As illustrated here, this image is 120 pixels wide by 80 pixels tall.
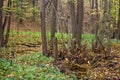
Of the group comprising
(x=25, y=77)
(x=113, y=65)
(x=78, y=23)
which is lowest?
→ (x=113, y=65)

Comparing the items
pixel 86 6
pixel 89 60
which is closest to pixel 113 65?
pixel 89 60

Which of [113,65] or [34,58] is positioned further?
[34,58]

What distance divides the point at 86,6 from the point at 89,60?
1815 inches

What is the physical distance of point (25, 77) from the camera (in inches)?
324

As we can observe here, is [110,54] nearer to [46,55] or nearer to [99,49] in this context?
[99,49]

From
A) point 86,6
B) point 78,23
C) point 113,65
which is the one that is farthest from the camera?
point 86,6

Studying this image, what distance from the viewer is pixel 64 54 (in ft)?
49.4

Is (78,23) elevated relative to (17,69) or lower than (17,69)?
elevated

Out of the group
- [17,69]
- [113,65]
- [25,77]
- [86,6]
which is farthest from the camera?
[86,6]

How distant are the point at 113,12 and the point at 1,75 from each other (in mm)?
22770

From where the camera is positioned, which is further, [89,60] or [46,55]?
[46,55]

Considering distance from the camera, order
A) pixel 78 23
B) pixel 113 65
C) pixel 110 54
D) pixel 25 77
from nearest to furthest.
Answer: pixel 25 77, pixel 113 65, pixel 110 54, pixel 78 23

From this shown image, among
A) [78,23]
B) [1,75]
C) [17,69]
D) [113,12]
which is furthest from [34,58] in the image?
[113,12]

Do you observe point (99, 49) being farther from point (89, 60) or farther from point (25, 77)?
point (25, 77)
